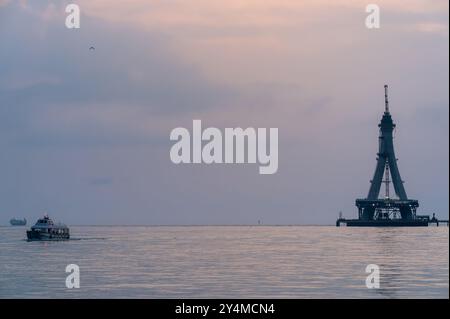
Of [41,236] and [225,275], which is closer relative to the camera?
[225,275]

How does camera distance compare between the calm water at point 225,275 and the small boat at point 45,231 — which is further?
the small boat at point 45,231

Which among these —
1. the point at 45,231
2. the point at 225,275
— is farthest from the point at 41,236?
the point at 225,275

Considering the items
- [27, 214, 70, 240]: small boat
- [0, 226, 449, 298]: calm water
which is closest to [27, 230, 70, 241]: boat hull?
[27, 214, 70, 240]: small boat

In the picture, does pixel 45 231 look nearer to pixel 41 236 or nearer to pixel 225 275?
pixel 41 236

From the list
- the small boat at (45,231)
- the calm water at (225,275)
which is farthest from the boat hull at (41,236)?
the calm water at (225,275)

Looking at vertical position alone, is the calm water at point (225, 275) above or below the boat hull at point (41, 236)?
below

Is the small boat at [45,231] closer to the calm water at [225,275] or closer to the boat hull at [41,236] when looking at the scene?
the boat hull at [41,236]

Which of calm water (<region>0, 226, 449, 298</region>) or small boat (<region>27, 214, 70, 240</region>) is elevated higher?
small boat (<region>27, 214, 70, 240</region>)

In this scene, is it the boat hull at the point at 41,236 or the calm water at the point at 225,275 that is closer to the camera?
the calm water at the point at 225,275

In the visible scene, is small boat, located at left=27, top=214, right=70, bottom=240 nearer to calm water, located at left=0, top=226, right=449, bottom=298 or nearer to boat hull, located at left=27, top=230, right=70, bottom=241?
boat hull, located at left=27, top=230, right=70, bottom=241

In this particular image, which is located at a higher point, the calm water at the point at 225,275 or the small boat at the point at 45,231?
the small boat at the point at 45,231

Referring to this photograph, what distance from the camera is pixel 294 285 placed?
67.2 metres
